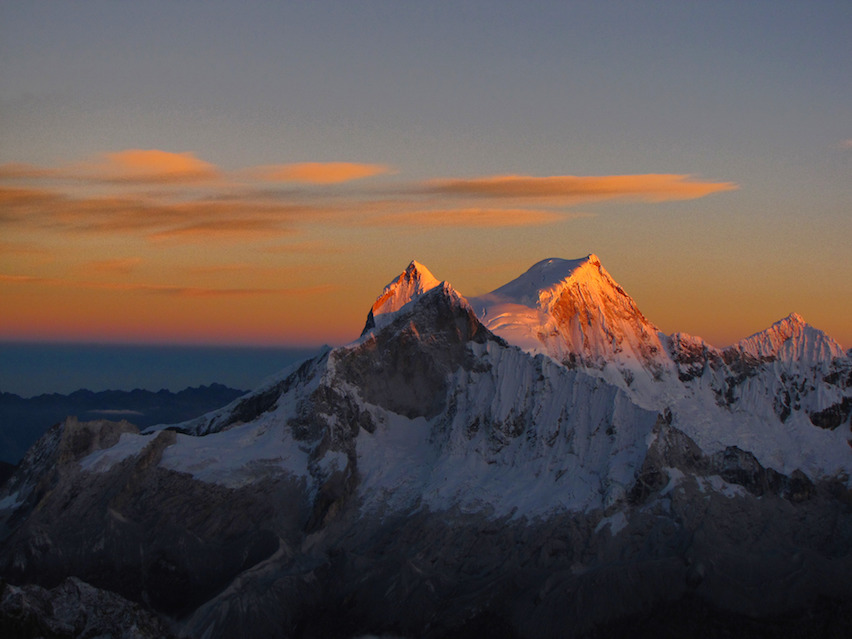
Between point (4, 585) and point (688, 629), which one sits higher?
point (4, 585)

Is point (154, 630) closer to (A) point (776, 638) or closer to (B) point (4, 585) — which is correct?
(B) point (4, 585)

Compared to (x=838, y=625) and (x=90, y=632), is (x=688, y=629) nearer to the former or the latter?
(x=838, y=625)

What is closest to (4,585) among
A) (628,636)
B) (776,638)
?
(628,636)

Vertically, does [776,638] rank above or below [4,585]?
below

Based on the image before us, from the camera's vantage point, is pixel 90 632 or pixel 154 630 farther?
pixel 154 630

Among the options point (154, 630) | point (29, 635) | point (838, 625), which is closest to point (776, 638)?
point (838, 625)

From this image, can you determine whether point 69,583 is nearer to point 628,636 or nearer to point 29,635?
point 29,635

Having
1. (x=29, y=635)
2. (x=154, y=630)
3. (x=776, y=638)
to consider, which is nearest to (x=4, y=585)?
(x=29, y=635)
